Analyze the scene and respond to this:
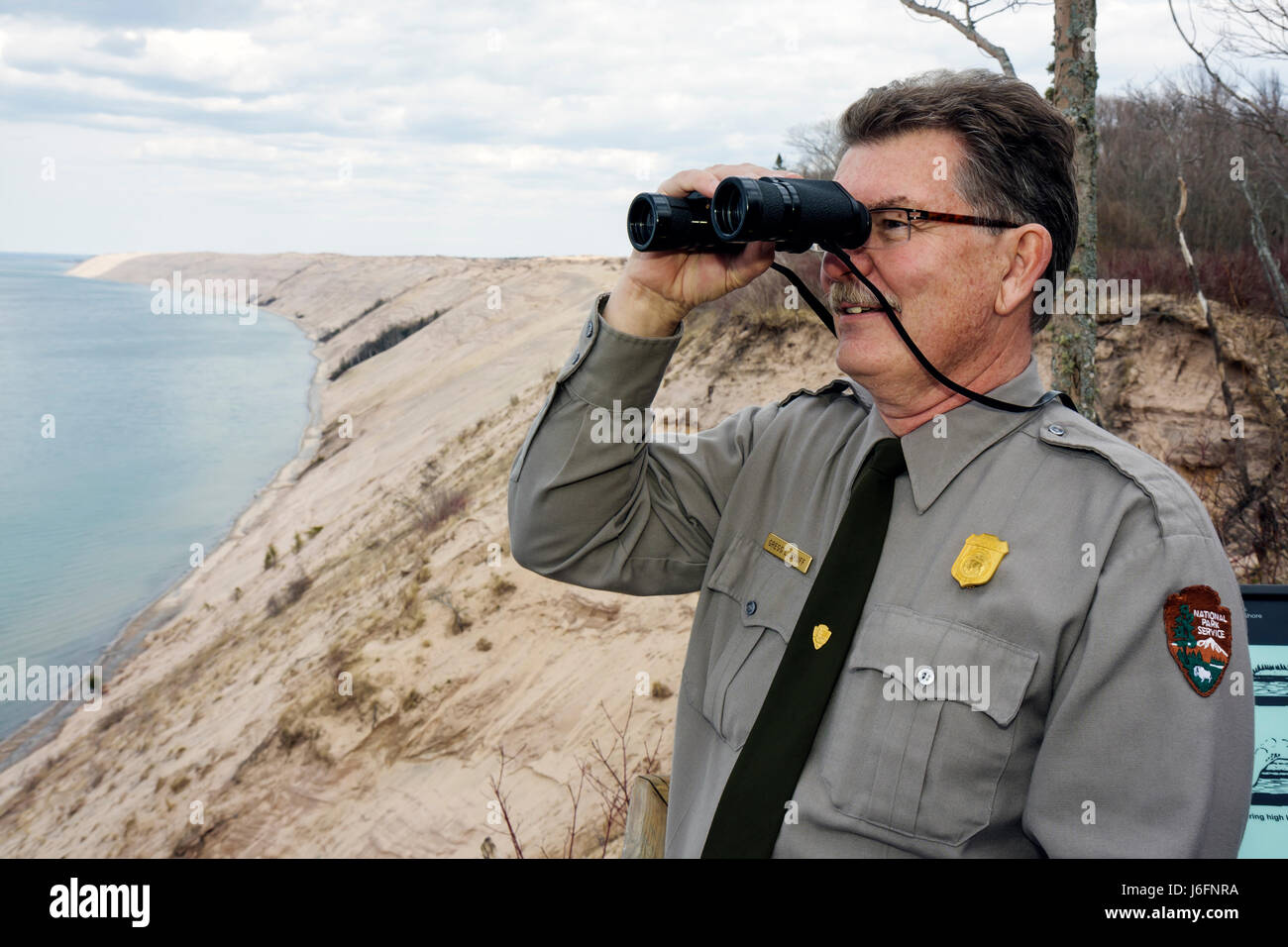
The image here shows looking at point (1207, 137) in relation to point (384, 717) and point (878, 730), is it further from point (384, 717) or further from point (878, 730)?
point (878, 730)

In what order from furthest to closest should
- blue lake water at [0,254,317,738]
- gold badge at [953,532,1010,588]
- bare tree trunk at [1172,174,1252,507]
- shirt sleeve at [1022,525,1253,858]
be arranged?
blue lake water at [0,254,317,738], bare tree trunk at [1172,174,1252,507], gold badge at [953,532,1010,588], shirt sleeve at [1022,525,1253,858]

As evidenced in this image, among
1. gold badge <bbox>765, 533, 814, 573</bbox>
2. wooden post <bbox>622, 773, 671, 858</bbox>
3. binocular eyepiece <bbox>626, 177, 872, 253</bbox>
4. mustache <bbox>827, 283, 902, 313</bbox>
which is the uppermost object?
binocular eyepiece <bbox>626, 177, 872, 253</bbox>

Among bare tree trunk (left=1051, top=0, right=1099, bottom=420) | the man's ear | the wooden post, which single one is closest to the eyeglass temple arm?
the man's ear

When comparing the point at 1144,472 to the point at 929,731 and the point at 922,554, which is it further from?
the point at 929,731

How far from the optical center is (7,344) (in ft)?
154

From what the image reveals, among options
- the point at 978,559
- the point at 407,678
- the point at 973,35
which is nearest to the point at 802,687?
the point at 978,559

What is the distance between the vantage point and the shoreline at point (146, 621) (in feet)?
38.0

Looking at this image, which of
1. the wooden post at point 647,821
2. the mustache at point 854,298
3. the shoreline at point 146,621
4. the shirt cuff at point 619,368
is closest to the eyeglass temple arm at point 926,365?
the mustache at point 854,298

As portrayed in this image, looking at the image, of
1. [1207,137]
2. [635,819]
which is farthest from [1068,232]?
[1207,137]

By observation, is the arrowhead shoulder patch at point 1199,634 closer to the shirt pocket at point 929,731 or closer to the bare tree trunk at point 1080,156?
the shirt pocket at point 929,731

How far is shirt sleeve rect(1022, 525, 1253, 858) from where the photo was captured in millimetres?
1282

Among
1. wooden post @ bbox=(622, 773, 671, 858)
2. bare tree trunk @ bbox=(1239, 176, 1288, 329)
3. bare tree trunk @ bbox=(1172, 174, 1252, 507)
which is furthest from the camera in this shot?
bare tree trunk @ bbox=(1239, 176, 1288, 329)

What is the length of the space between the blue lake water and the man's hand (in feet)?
43.3

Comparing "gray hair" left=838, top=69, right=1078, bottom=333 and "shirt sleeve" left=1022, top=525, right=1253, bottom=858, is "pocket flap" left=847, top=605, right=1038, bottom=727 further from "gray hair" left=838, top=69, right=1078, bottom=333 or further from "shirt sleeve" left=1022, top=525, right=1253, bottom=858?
"gray hair" left=838, top=69, right=1078, bottom=333
